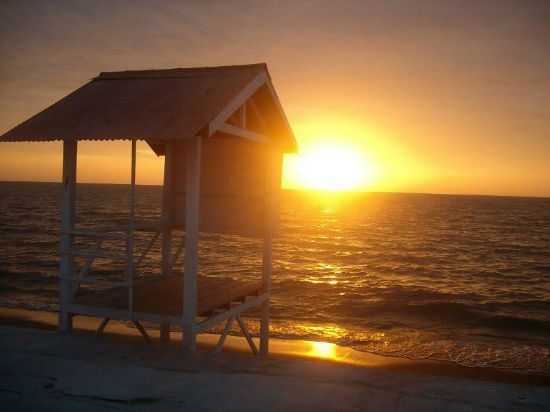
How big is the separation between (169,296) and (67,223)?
1940mm

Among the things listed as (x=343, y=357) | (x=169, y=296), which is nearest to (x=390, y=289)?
(x=343, y=357)

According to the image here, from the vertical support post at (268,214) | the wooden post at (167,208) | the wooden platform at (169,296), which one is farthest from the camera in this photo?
the wooden post at (167,208)

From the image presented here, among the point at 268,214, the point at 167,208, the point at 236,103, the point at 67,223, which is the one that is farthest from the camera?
the point at 167,208

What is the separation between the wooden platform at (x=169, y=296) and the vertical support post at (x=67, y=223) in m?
0.25

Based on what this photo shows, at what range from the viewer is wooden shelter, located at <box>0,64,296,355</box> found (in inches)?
271

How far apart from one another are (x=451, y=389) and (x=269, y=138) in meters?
5.13

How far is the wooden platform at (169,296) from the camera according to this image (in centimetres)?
759

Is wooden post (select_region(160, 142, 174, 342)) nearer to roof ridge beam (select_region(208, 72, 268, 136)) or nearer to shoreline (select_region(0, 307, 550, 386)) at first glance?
roof ridge beam (select_region(208, 72, 268, 136))

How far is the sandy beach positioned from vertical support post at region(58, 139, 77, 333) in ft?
2.15

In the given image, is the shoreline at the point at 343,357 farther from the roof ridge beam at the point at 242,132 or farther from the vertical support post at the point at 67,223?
the roof ridge beam at the point at 242,132

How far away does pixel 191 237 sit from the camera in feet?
22.4

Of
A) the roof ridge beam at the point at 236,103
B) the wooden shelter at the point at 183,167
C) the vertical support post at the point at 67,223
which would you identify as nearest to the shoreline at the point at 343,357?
the wooden shelter at the point at 183,167

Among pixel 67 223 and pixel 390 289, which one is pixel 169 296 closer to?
pixel 67 223

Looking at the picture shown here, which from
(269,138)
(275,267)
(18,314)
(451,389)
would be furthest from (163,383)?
(275,267)
